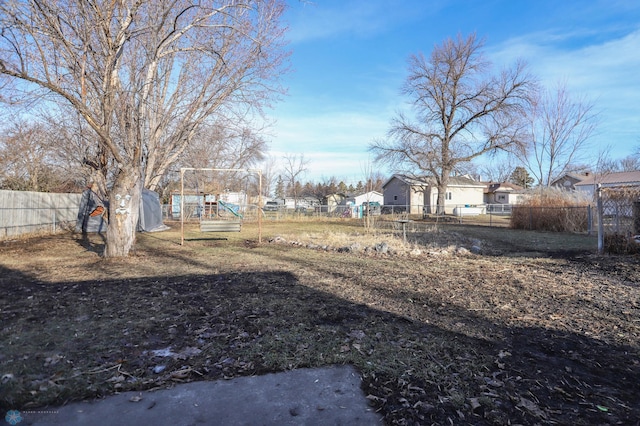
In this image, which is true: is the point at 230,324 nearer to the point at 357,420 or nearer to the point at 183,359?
the point at 183,359

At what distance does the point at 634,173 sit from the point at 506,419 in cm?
4800

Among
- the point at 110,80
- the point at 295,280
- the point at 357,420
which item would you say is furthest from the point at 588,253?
the point at 110,80

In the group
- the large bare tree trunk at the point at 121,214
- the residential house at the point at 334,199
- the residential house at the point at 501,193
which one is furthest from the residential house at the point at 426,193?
the large bare tree trunk at the point at 121,214

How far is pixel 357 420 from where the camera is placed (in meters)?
2.29

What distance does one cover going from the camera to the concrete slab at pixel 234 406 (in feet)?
7.42

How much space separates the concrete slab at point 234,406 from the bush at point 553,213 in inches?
702

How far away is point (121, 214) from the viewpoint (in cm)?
867

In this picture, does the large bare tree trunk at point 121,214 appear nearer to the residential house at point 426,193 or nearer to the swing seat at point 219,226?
the swing seat at point 219,226

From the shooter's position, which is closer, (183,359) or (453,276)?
(183,359)

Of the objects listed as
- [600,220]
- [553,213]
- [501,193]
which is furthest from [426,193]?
[600,220]

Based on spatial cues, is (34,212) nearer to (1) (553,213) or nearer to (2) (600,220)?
(2) (600,220)

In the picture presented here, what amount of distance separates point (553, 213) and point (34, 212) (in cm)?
2313

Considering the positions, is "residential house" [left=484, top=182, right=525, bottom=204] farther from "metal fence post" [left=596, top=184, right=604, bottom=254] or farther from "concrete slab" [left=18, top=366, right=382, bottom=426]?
"concrete slab" [left=18, top=366, right=382, bottom=426]

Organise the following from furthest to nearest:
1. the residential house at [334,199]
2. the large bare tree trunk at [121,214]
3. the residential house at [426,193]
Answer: the residential house at [334,199] < the residential house at [426,193] < the large bare tree trunk at [121,214]
